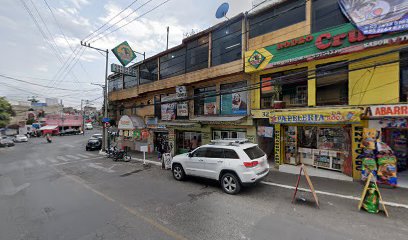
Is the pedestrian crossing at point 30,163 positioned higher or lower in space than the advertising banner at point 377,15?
lower

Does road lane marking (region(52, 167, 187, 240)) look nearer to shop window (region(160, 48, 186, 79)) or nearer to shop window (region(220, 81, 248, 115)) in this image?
shop window (region(220, 81, 248, 115))

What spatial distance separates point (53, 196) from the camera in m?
6.83

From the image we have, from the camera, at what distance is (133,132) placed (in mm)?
18656

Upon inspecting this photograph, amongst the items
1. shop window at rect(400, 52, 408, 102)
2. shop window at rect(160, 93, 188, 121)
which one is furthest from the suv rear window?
shop window at rect(160, 93, 188, 121)

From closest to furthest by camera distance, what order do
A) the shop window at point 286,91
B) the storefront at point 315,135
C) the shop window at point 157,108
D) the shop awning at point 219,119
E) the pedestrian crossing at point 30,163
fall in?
the storefront at point 315,135
the shop window at point 286,91
the shop awning at point 219,119
the pedestrian crossing at point 30,163
the shop window at point 157,108

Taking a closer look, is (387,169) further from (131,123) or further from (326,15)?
(131,123)

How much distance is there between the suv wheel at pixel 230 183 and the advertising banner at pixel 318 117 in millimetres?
4481

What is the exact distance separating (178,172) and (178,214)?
340cm

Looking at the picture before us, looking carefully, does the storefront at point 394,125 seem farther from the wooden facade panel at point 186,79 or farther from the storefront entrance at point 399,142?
the wooden facade panel at point 186,79

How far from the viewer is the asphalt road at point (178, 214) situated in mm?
4238

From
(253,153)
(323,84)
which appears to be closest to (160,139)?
(253,153)

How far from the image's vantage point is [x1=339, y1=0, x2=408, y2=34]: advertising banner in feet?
22.3

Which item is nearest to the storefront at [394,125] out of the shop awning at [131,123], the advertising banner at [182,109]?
the advertising banner at [182,109]

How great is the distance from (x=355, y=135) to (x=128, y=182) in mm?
10605
